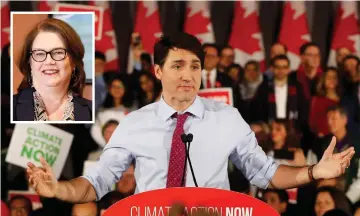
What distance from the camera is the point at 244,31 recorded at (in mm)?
2826

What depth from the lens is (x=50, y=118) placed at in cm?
279

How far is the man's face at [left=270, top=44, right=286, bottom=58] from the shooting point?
2815mm

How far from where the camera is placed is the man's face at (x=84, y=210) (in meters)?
2.78

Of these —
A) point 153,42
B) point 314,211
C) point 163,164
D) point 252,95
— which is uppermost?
point 153,42

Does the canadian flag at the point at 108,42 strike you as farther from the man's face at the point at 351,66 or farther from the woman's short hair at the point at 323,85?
the man's face at the point at 351,66

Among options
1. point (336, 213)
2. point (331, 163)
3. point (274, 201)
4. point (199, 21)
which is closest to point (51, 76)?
point (199, 21)

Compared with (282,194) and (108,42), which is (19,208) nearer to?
(108,42)

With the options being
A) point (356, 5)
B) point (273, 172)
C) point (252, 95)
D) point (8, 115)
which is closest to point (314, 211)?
point (273, 172)

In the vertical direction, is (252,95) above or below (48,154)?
above

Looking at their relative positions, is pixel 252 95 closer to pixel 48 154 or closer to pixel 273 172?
pixel 273 172

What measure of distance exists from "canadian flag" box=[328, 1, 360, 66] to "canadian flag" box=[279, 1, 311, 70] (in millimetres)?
112

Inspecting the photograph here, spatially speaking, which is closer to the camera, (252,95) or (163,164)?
(163,164)

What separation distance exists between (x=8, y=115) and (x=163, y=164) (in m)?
0.65

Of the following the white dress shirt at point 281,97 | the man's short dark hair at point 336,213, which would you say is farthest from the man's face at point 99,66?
the man's short dark hair at point 336,213
